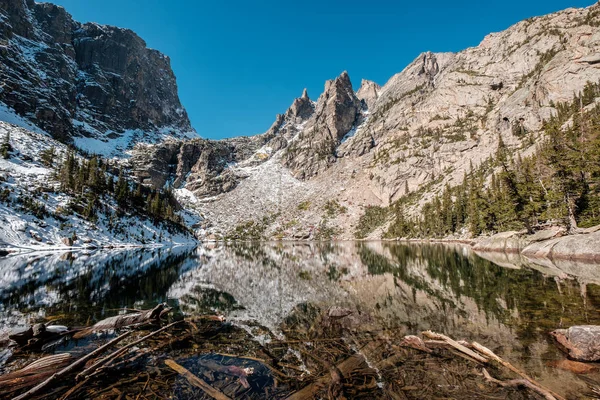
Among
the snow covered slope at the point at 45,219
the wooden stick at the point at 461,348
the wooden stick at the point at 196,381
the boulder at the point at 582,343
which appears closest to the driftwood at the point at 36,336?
the wooden stick at the point at 196,381

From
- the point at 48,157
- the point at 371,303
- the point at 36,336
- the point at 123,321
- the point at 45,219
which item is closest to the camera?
the point at 36,336

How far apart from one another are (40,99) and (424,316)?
27138 cm

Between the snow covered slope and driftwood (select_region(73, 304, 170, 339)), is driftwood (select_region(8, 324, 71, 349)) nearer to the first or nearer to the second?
driftwood (select_region(73, 304, 170, 339))

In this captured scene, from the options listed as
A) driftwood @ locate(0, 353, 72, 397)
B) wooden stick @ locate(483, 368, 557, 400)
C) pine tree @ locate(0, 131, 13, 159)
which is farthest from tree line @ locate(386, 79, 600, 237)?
pine tree @ locate(0, 131, 13, 159)

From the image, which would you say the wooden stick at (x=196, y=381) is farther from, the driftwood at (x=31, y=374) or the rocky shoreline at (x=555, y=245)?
the rocky shoreline at (x=555, y=245)

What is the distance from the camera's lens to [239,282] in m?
27.5

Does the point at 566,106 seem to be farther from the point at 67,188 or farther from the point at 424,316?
the point at 67,188

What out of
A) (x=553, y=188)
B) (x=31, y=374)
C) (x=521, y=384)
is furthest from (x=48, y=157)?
(x=553, y=188)

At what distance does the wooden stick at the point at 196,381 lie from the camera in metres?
6.63

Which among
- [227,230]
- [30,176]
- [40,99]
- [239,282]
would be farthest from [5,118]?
[239,282]

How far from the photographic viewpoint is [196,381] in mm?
7266

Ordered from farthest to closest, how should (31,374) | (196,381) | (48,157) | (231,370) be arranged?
(48,157), (231,370), (196,381), (31,374)

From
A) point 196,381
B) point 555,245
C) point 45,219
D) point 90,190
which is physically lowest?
point 196,381

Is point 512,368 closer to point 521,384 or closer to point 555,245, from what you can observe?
point 521,384
